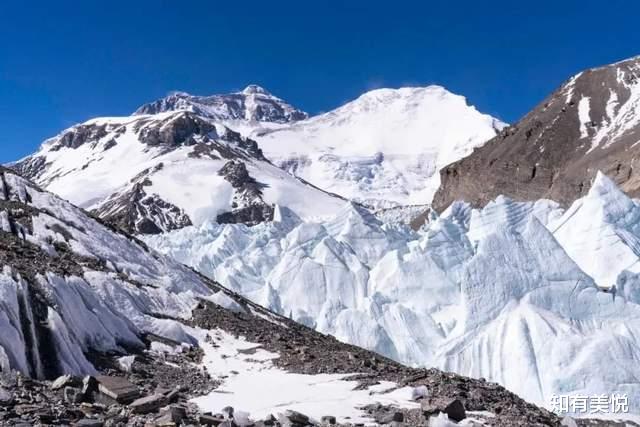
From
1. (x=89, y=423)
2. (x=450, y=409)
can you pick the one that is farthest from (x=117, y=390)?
(x=450, y=409)

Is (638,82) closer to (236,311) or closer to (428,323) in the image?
(428,323)

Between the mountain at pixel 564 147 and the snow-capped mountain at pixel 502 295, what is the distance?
4185cm

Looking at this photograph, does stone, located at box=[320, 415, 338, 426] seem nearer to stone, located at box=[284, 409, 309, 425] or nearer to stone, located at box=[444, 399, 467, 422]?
stone, located at box=[284, 409, 309, 425]

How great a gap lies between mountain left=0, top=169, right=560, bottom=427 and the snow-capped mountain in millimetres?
9027

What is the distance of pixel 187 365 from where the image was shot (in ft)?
68.6

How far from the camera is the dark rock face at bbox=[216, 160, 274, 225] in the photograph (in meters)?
166

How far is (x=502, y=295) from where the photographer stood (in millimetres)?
35250

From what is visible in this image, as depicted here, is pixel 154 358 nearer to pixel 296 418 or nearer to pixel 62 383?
pixel 62 383

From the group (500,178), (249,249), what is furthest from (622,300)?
(500,178)

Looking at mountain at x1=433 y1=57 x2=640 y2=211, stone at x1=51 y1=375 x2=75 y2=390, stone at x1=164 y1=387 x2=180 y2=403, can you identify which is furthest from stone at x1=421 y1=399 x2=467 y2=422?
mountain at x1=433 y1=57 x2=640 y2=211

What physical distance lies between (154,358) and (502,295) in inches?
774

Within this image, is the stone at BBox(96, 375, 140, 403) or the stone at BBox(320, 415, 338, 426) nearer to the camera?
the stone at BBox(320, 415, 338, 426)

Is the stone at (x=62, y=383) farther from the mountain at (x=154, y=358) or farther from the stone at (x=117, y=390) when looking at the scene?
A: the stone at (x=117, y=390)

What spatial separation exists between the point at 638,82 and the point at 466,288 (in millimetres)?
95649
